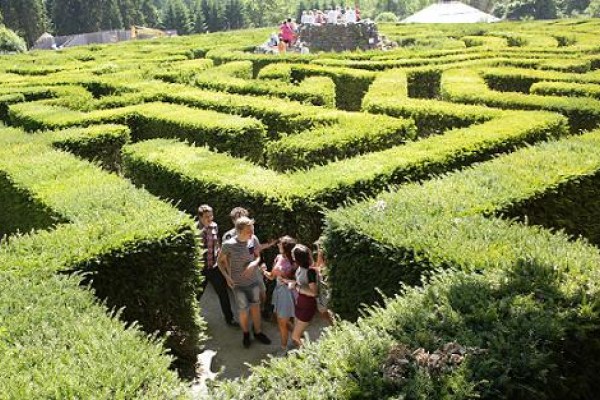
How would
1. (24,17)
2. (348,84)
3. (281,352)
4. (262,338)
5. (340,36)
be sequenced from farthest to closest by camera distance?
(24,17) → (340,36) → (348,84) → (262,338) → (281,352)

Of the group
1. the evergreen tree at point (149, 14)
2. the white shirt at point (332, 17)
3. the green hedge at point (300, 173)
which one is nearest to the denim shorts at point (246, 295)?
the green hedge at point (300, 173)

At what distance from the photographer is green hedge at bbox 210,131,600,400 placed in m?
3.87

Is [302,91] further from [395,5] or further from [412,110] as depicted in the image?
[395,5]

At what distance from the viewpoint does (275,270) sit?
7.55 meters

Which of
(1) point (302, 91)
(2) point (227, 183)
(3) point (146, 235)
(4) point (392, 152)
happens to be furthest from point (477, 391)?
(1) point (302, 91)

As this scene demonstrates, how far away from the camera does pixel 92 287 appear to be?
606 cm

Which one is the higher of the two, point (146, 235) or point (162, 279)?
point (146, 235)

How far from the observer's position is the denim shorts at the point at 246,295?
7660 millimetres

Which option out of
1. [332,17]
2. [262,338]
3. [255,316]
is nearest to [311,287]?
[255,316]

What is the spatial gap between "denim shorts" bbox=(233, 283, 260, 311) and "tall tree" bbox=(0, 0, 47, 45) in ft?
257

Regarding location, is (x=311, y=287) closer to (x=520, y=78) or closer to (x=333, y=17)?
(x=520, y=78)

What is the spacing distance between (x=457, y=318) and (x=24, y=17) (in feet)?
275

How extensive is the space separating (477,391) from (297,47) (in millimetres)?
27205

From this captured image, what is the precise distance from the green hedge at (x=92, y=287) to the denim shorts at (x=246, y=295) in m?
0.64
